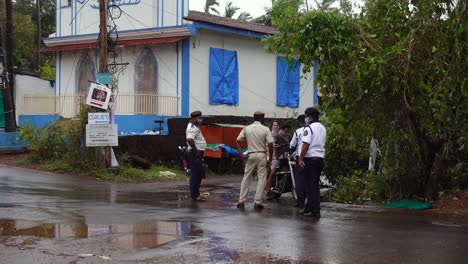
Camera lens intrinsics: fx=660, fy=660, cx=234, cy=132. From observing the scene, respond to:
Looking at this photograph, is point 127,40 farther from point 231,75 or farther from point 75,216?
point 75,216

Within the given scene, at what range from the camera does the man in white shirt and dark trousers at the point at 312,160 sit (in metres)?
10.9

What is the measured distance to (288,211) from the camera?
38.9ft

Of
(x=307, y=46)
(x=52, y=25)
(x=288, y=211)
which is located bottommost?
(x=288, y=211)

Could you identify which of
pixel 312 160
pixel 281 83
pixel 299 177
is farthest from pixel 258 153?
pixel 281 83

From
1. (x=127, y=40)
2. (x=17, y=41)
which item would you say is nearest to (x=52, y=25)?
(x=17, y=41)

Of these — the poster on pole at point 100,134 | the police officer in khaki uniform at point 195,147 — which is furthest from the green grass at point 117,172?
the police officer in khaki uniform at point 195,147

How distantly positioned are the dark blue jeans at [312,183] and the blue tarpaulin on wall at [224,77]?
1487 centimetres

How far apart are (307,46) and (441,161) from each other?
3.27m

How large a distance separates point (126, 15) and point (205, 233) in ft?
61.1

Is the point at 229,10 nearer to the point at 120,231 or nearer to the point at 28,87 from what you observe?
the point at 28,87

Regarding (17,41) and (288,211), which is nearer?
(288,211)

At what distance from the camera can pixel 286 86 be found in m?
29.1

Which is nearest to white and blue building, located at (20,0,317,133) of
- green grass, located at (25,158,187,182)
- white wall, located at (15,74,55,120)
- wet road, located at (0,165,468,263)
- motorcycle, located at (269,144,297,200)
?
white wall, located at (15,74,55,120)

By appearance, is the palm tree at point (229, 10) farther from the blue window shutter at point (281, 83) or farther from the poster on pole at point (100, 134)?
the poster on pole at point (100, 134)
